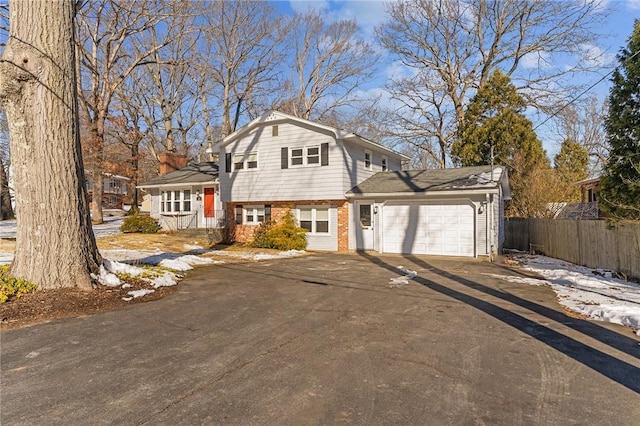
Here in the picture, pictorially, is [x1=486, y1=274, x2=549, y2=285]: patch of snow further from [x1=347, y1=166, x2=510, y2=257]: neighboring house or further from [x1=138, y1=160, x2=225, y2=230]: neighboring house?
[x1=138, y1=160, x2=225, y2=230]: neighboring house

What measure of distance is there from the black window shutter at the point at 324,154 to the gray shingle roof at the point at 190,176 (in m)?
7.73

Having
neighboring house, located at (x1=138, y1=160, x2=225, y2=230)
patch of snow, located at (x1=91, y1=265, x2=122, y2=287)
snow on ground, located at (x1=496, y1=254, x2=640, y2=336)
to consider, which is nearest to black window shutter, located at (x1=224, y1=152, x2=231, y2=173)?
neighboring house, located at (x1=138, y1=160, x2=225, y2=230)

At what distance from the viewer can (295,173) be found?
58.0ft

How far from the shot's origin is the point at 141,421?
301 centimetres

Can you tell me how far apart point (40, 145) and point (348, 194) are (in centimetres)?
1166

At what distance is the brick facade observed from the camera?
17047 mm

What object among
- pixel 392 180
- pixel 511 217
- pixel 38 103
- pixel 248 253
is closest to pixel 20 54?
pixel 38 103

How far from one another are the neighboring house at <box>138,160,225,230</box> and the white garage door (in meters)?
9.86

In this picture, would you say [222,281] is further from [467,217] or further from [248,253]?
[467,217]

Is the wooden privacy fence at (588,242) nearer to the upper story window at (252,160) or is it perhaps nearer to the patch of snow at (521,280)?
the patch of snow at (521,280)

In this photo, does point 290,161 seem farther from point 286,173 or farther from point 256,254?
point 256,254

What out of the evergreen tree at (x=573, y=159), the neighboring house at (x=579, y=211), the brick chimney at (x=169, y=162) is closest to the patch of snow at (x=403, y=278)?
the neighboring house at (x=579, y=211)

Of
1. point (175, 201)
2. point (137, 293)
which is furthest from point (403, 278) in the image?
point (175, 201)

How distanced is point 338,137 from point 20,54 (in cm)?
1152
